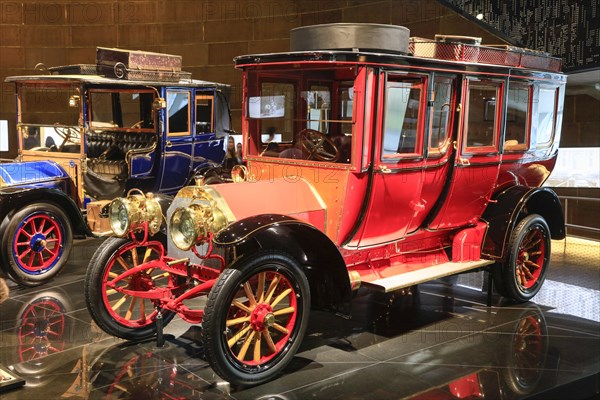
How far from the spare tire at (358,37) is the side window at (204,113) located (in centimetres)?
365

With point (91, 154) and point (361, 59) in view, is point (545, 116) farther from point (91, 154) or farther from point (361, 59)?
point (91, 154)

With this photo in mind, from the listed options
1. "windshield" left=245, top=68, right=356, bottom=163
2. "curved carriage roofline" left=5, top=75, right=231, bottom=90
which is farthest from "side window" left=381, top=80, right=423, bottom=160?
"curved carriage roofline" left=5, top=75, right=231, bottom=90

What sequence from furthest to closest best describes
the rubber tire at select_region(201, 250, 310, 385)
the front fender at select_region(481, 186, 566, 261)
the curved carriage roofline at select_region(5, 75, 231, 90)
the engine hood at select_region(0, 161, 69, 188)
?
the curved carriage roofline at select_region(5, 75, 231, 90), the engine hood at select_region(0, 161, 69, 188), the front fender at select_region(481, 186, 566, 261), the rubber tire at select_region(201, 250, 310, 385)

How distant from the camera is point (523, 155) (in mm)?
5152

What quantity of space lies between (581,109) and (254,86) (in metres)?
5.52

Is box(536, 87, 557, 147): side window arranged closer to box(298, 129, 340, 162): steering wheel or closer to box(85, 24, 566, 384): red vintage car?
box(85, 24, 566, 384): red vintage car

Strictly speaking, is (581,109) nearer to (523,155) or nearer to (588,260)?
(588,260)

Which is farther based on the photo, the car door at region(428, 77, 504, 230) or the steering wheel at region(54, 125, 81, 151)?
the steering wheel at region(54, 125, 81, 151)

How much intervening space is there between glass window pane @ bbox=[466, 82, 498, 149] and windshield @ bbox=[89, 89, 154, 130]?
3.82 meters

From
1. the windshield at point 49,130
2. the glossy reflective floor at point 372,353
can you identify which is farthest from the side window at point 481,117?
the windshield at point 49,130

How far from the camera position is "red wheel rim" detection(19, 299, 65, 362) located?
407 cm

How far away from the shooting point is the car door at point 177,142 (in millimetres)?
7145

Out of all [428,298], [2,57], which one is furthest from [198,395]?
[2,57]

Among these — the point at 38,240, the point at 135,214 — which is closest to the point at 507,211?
the point at 135,214
